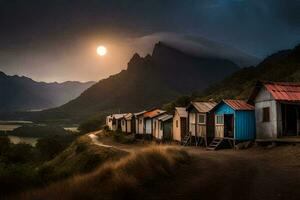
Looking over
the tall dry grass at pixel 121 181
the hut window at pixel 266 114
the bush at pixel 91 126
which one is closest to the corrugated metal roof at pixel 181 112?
the hut window at pixel 266 114

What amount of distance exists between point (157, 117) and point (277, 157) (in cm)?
3207

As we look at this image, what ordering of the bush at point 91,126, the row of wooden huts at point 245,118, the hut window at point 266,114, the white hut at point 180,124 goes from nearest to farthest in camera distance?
the row of wooden huts at point 245,118 → the hut window at point 266,114 → the white hut at point 180,124 → the bush at point 91,126

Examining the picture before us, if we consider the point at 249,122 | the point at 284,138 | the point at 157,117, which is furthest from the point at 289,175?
the point at 157,117

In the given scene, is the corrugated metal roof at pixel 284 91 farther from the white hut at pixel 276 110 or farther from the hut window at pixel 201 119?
the hut window at pixel 201 119

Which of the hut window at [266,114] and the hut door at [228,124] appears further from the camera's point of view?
the hut door at [228,124]

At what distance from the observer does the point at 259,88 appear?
31344 millimetres

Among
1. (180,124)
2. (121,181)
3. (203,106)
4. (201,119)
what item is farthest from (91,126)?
(121,181)

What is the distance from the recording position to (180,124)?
1797 inches

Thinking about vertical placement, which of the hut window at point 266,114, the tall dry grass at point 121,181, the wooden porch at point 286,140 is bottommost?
the tall dry grass at point 121,181

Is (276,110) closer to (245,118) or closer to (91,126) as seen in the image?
(245,118)

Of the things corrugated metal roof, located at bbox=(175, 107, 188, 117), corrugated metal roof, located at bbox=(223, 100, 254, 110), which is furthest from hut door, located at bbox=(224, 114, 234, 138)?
corrugated metal roof, located at bbox=(175, 107, 188, 117)

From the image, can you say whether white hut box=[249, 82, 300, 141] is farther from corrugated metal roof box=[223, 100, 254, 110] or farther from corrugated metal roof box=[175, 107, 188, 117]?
corrugated metal roof box=[175, 107, 188, 117]

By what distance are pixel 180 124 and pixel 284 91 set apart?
58.5ft

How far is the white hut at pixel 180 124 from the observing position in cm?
4547
